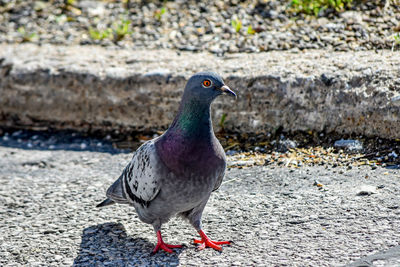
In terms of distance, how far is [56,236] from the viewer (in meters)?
3.76

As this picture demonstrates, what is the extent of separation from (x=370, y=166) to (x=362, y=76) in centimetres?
91

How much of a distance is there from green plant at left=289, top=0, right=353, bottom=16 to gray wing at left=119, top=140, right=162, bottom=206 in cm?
340

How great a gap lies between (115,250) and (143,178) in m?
0.53

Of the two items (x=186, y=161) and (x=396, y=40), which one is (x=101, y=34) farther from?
(x=186, y=161)

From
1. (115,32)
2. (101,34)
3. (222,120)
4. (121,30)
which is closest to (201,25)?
(121,30)

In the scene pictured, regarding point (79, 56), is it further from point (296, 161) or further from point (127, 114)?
point (296, 161)

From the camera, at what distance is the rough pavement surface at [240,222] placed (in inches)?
131

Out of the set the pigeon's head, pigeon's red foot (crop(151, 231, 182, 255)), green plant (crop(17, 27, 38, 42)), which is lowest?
pigeon's red foot (crop(151, 231, 182, 255))

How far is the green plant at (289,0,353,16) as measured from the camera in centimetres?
606

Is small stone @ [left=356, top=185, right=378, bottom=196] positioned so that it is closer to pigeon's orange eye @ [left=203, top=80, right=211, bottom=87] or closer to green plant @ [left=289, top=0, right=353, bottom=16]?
pigeon's orange eye @ [left=203, top=80, right=211, bottom=87]

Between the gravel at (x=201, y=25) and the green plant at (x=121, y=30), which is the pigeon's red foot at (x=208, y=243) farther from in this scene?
the green plant at (x=121, y=30)

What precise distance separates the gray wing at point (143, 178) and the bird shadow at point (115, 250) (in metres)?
0.28

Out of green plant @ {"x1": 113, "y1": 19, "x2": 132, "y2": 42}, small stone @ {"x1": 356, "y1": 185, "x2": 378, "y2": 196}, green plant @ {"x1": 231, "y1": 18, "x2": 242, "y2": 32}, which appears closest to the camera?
small stone @ {"x1": 356, "y1": 185, "x2": 378, "y2": 196}

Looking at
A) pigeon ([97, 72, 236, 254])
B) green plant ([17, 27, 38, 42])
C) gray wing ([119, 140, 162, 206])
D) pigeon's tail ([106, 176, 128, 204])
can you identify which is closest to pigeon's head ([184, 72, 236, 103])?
pigeon ([97, 72, 236, 254])
